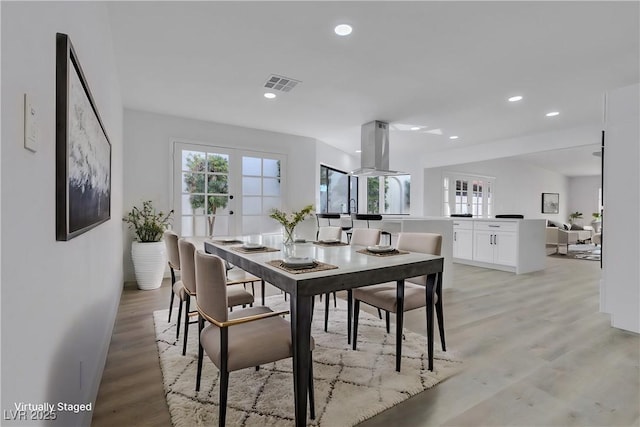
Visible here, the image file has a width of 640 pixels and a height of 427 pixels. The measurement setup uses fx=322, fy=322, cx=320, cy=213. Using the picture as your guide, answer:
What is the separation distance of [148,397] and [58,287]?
3.43ft

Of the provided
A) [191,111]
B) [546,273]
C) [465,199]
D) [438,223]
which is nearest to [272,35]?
[191,111]

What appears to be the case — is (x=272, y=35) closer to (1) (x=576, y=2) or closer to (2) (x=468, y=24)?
(2) (x=468, y=24)

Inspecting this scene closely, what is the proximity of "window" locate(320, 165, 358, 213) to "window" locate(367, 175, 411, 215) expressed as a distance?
411mm

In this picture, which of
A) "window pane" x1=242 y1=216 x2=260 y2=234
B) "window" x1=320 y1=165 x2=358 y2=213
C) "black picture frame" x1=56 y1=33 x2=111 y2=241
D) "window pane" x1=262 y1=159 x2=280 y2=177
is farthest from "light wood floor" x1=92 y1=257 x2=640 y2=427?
"window" x1=320 y1=165 x2=358 y2=213

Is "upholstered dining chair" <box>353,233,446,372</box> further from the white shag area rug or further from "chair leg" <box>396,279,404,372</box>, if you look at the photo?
the white shag area rug

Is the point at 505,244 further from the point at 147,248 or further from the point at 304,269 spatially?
the point at 147,248

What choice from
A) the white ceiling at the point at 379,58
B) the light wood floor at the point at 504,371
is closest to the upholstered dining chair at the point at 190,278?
the light wood floor at the point at 504,371

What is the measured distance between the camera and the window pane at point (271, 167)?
5832mm

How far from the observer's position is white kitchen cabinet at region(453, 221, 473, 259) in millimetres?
6246

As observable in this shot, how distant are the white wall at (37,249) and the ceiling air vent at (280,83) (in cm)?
209

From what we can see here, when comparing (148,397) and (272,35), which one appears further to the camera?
(272,35)

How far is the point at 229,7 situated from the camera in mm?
2271

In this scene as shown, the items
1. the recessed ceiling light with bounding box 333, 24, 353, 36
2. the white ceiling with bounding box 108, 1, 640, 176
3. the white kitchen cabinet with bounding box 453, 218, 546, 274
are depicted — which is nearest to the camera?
the white ceiling with bounding box 108, 1, 640, 176

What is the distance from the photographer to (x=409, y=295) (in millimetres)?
2340
